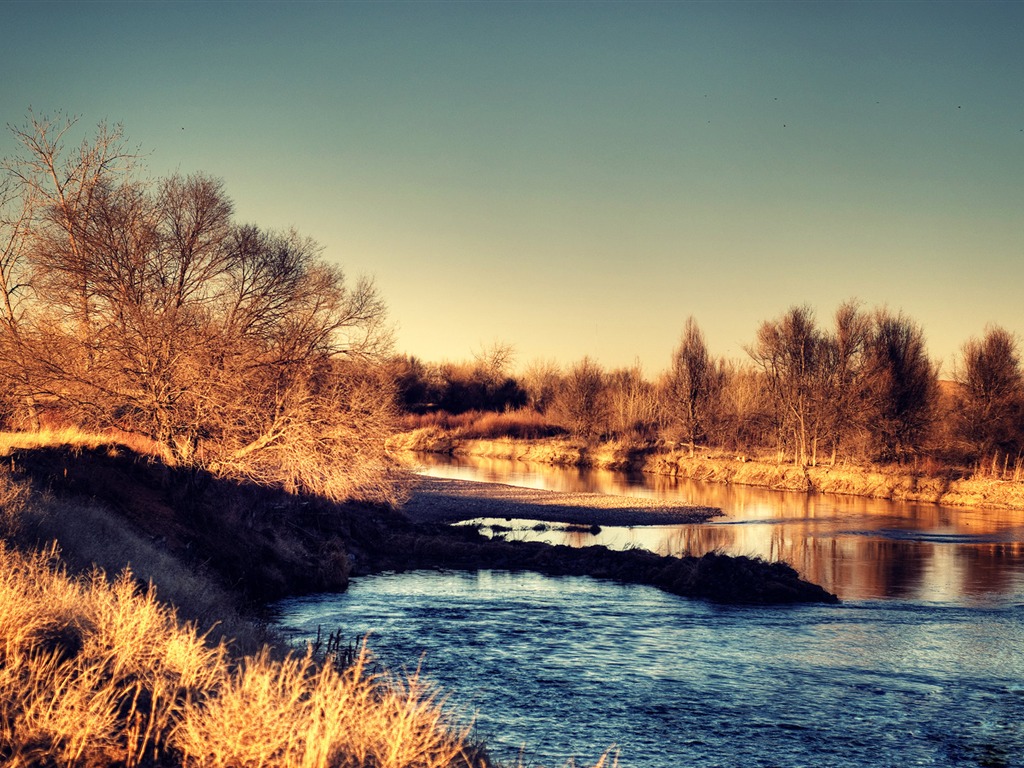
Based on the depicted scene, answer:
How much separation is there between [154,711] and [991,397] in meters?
45.1

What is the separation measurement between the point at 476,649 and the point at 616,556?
888 centimetres

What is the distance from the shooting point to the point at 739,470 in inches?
1986

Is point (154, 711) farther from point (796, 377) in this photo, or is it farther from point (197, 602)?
point (796, 377)

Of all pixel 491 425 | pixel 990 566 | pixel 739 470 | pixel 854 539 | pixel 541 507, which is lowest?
pixel 990 566

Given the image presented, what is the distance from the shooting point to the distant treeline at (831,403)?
43125 mm

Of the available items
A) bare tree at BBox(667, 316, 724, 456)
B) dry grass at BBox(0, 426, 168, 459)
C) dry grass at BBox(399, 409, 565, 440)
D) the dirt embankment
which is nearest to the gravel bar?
the dirt embankment

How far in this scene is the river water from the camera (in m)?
10.9

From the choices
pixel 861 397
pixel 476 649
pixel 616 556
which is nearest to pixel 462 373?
pixel 861 397

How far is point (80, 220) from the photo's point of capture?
22250 millimetres

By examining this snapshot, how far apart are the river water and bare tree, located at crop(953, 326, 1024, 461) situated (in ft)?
58.6

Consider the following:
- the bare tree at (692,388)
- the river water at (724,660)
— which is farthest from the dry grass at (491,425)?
the river water at (724,660)

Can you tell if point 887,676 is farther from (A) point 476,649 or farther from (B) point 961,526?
(B) point 961,526

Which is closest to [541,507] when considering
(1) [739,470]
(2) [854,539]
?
(2) [854,539]

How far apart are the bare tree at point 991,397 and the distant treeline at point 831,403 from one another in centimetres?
6
